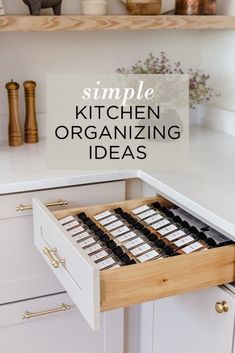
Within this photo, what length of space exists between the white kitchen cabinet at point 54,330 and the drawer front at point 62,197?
0.30 meters

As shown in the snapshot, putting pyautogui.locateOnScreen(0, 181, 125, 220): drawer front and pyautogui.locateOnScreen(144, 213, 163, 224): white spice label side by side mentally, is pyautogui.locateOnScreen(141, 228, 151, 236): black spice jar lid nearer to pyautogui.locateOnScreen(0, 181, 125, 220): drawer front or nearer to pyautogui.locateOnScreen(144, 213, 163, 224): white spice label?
pyautogui.locateOnScreen(144, 213, 163, 224): white spice label

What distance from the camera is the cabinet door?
112 centimetres

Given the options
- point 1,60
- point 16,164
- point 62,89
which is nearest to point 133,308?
point 16,164

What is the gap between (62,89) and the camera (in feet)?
6.44

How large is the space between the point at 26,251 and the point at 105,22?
82cm

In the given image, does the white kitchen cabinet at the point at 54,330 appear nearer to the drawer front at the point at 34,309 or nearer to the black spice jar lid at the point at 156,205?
the drawer front at the point at 34,309

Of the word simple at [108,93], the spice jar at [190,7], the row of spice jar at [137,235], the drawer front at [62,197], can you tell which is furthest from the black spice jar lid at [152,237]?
the spice jar at [190,7]

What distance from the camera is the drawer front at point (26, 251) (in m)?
1.40

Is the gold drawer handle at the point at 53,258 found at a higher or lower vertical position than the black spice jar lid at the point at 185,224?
lower

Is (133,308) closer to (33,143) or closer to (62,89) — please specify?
(33,143)

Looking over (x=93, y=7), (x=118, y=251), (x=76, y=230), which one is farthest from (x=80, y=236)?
(x=93, y=7)

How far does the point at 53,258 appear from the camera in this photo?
1184 mm

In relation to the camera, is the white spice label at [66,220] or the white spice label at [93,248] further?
the white spice label at [66,220]

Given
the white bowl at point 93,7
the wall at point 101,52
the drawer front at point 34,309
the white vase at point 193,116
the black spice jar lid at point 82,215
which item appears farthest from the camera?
the white vase at point 193,116
